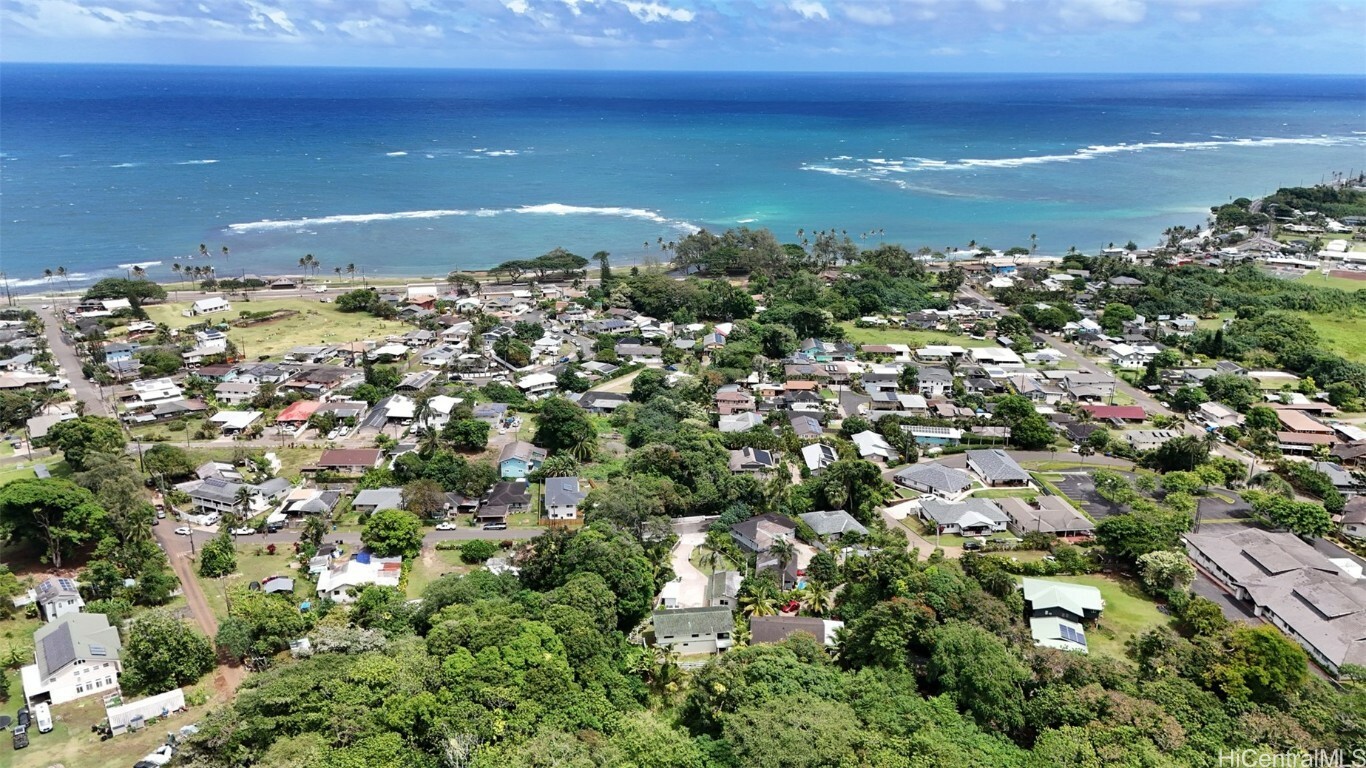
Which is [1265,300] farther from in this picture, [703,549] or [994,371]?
[703,549]

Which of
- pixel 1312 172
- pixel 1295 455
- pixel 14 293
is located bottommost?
pixel 14 293

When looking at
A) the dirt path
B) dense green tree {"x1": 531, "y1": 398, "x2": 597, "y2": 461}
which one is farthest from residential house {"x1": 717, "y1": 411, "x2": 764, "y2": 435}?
the dirt path

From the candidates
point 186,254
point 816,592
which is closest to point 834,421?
point 816,592

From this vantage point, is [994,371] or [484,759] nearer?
[484,759]

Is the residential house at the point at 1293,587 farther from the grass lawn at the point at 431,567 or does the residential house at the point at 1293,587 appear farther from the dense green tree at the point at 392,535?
the dense green tree at the point at 392,535

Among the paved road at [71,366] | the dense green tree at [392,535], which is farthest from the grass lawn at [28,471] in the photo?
the dense green tree at [392,535]

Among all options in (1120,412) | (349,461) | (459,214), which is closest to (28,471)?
(349,461)
